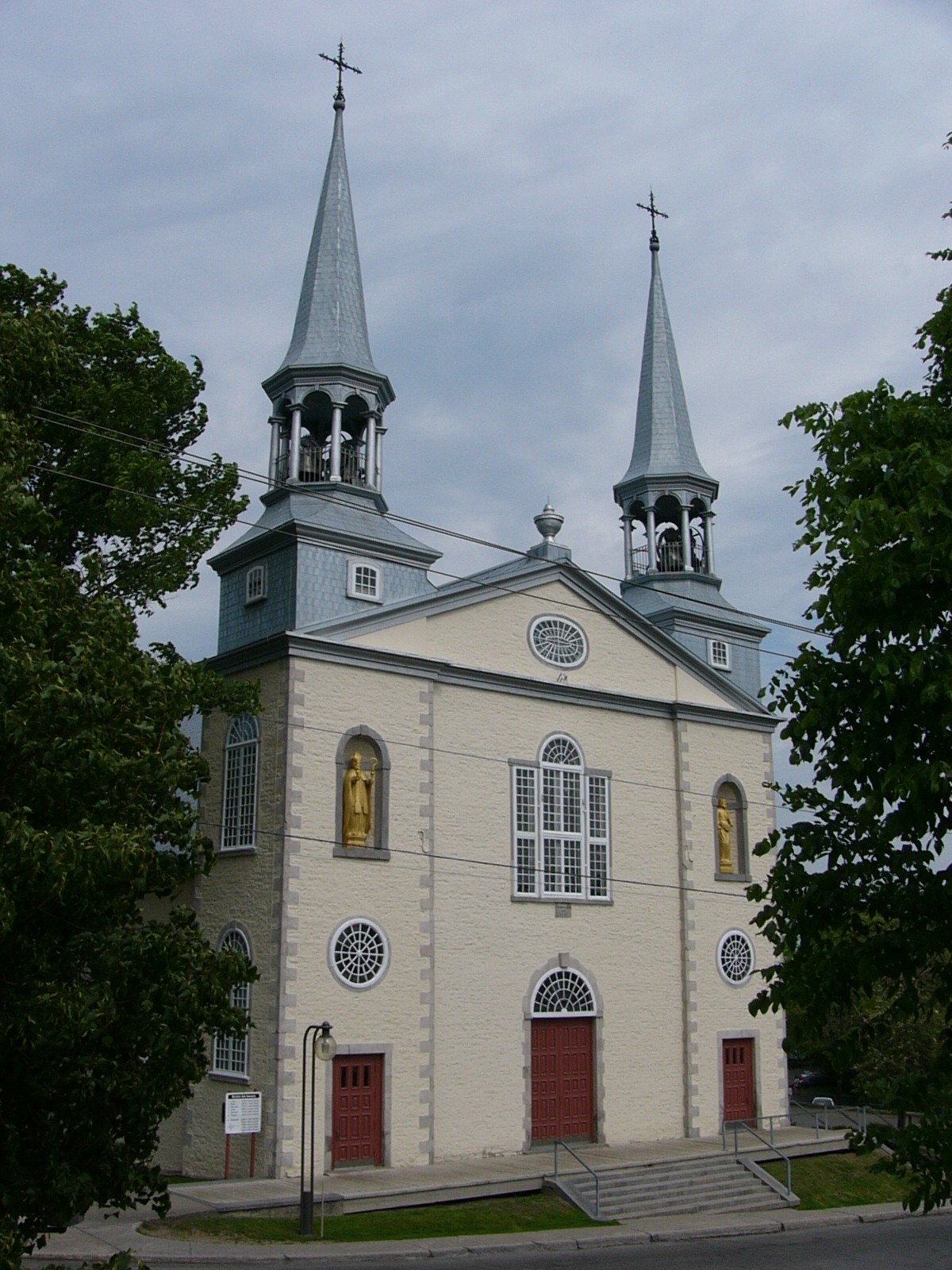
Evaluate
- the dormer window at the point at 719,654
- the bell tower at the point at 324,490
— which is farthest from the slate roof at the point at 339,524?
the dormer window at the point at 719,654

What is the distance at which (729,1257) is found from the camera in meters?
18.9

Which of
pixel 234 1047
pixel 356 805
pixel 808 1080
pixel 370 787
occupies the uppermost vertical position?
pixel 370 787

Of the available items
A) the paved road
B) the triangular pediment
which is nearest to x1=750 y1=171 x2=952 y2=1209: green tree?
the paved road

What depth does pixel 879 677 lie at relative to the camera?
30.0 ft

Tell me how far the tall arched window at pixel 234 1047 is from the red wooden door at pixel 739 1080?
1121 cm

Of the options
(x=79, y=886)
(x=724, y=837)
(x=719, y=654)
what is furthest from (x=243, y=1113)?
(x=719, y=654)

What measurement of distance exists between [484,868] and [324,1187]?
6921mm

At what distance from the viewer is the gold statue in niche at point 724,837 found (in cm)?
2928

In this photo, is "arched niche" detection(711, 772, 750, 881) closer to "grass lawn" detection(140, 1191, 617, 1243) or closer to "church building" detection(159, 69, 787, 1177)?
"church building" detection(159, 69, 787, 1177)

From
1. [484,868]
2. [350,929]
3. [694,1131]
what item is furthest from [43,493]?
[694,1131]

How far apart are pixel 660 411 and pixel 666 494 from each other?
2.96 meters

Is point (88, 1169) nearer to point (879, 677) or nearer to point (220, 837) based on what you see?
point (879, 677)

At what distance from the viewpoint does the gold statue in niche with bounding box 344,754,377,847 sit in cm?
2366

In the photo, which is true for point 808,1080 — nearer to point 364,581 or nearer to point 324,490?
point 364,581
